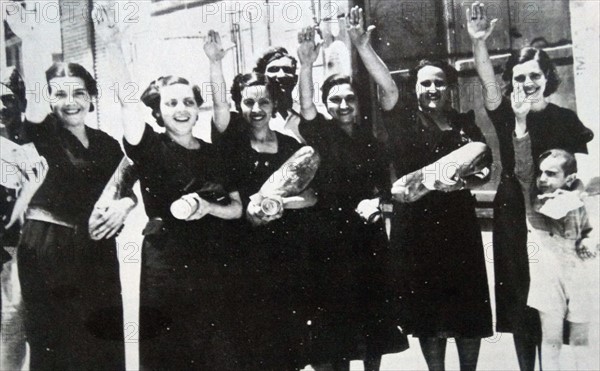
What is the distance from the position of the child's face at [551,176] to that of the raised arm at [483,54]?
0.28 m

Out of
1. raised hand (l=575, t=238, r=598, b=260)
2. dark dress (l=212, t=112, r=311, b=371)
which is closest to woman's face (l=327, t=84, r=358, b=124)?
dark dress (l=212, t=112, r=311, b=371)

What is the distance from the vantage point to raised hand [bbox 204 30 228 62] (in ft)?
7.30

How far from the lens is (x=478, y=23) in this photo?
228 cm

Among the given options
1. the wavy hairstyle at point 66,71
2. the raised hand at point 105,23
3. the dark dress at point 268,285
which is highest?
the raised hand at point 105,23

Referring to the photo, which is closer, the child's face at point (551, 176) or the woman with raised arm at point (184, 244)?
the woman with raised arm at point (184, 244)

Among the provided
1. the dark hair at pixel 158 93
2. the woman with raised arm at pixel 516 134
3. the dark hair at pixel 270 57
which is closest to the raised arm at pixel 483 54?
the woman with raised arm at pixel 516 134

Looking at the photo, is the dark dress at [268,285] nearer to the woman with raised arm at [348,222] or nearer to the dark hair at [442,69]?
the woman with raised arm at [348,222]

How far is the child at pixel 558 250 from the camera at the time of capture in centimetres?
228

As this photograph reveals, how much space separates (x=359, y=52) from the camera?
223cm

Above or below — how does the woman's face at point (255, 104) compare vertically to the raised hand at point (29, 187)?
above

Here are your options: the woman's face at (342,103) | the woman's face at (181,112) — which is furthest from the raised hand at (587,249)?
the woman's face at (181,112)

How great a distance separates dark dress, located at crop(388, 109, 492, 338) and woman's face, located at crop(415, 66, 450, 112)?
62mm

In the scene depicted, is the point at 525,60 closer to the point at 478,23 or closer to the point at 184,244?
the point at 478,23

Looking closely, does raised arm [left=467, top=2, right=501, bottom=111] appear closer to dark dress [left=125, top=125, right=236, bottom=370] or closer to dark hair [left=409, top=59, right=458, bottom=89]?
dark hair [left=409, top=59, right=458, bottom=89]
